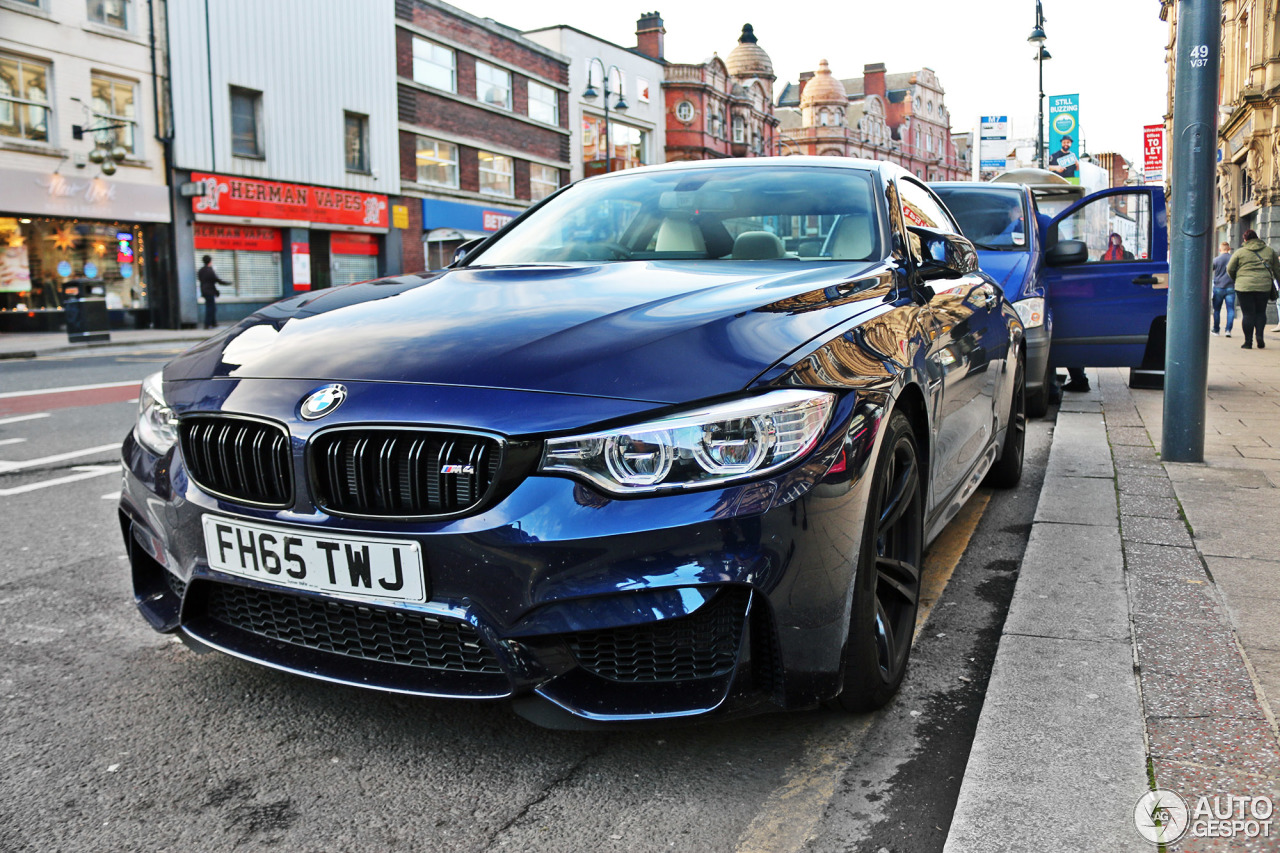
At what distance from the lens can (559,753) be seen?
8.16 feet

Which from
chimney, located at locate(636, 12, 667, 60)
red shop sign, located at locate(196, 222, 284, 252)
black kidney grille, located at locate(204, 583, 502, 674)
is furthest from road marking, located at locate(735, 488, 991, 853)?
chimney, located at locate(636, 12, 667, 60)

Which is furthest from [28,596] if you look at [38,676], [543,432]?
[543,432]

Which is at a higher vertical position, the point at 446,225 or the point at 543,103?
the point at 543,103

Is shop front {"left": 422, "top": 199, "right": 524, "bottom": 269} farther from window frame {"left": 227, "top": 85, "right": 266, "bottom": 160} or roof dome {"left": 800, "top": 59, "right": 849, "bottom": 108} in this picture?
roof dome {"left": 800, "top": 59, "right": 849, "bottom": 108}

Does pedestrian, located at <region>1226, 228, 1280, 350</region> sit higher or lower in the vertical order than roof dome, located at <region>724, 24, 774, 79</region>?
lower

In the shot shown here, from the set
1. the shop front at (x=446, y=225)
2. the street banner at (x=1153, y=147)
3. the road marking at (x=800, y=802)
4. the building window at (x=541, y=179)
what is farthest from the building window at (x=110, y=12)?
the street banner at (x=1153, y=147)

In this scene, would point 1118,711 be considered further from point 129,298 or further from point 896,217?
point 129,298

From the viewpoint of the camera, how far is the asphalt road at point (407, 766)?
2.14 meters

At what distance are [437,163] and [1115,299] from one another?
2888cm

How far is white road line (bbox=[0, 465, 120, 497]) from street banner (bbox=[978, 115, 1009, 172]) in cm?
3901

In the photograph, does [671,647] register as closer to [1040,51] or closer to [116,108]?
[116,108]

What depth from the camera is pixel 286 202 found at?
2853 cm

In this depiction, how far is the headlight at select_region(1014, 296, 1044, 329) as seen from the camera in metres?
6.94

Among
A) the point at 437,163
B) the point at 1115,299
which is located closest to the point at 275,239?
the point at 437,163
